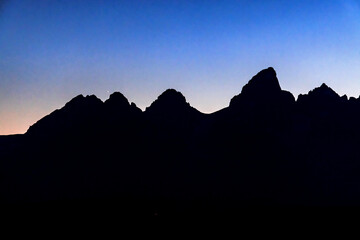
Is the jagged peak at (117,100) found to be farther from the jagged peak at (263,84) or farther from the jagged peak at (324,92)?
the jagged peak at (324,92)

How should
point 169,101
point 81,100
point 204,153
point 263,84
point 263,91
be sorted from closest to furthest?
point 204,153, point 263,91, point 263,84, point 81,100, point 169,101

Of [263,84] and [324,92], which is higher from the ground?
[263,84]

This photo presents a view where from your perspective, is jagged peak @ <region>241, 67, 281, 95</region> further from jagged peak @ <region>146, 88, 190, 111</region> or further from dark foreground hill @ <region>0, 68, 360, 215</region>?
jagged peak @ <region>146, 88, 190, 111</region>

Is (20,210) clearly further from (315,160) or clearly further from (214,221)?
(315,160)

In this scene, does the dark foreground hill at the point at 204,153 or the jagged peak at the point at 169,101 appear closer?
the dark foreground hill at the point at 204,153

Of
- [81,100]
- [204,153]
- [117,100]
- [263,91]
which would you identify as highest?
[263,91]

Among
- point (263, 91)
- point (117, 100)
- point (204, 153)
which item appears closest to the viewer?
point (204, 153)

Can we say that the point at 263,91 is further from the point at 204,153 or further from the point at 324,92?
the point at 204,153

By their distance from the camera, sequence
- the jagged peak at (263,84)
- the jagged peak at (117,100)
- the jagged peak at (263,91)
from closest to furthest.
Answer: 1. the jagged peak at (117,100)
2. the jagged peak at (263,91)
3. the jagged peak at (263,84)

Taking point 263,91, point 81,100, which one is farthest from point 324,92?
point 81,100

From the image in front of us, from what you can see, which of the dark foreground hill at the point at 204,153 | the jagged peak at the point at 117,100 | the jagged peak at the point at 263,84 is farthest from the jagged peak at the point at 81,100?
the jagged peak at the point at 263,84
